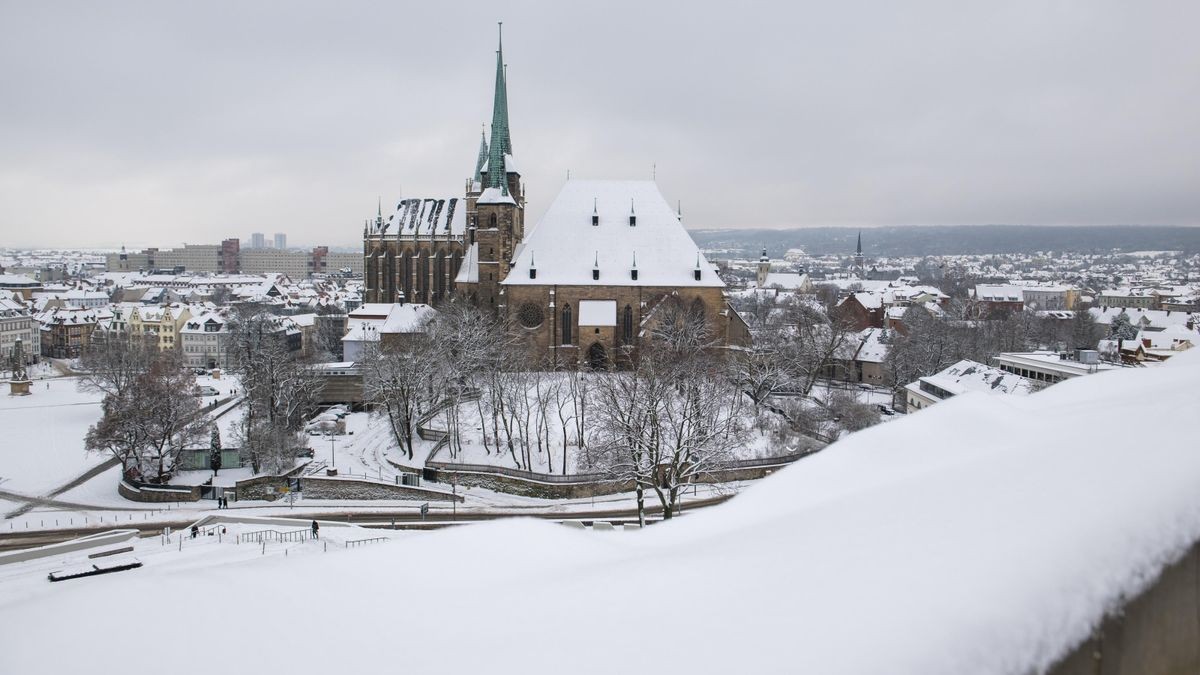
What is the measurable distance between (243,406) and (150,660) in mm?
52476

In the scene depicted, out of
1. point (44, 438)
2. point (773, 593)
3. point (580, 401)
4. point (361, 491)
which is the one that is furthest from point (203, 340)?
point (773, 593)

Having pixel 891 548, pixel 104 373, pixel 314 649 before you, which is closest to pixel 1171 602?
pixel 891 548

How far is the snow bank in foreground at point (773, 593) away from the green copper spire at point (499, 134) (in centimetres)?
5101

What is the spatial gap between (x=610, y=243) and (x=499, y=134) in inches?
464

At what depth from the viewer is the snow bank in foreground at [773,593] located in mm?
1807

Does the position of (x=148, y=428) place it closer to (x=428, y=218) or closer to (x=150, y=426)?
(x=150, y=426)

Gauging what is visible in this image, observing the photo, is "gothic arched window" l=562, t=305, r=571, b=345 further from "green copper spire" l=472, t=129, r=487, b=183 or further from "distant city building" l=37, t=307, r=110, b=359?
"distant city building" l=37, t=307, r=110, b=359

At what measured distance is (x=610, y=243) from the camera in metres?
50.5

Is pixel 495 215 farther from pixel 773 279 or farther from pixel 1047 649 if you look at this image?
pixel 773 279

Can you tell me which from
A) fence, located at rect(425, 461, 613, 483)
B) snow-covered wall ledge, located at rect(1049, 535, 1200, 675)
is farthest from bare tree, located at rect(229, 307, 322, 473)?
snow-covered wall ledge, located at rect(1049, 535, 1200, 675)

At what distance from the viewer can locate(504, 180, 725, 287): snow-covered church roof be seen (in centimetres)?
4938

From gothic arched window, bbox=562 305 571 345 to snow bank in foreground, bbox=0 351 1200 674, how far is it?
46.6 m

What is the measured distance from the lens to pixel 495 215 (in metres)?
50.0

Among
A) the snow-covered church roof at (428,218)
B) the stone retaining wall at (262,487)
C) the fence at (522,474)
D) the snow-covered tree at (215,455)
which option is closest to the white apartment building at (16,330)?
the snow-covered church roof at (428,218)
